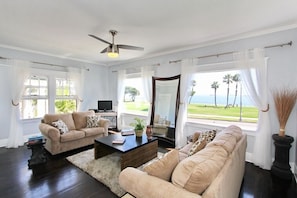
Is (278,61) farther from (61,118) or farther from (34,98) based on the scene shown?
(34,98)

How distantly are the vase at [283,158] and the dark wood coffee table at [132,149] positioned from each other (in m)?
2.16

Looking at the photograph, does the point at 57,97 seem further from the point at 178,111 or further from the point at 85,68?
the point at 178,111

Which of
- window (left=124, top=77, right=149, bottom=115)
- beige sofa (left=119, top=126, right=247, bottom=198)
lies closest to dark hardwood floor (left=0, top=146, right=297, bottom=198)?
beige sofa (left=119, top=126, right=247, bottom=198)

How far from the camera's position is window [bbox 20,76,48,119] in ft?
14.2

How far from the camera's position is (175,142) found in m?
4.09

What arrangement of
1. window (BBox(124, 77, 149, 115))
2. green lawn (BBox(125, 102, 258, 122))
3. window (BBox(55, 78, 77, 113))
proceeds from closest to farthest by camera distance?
green lawn (BBox(125, 102, 258, 122)) < window (BBox(55, 78, 77, 113)) < window (BBox(124, 77, 149, 115))

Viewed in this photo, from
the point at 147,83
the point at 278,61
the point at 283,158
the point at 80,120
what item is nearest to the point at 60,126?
the point at 80,120

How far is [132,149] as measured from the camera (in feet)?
8.90

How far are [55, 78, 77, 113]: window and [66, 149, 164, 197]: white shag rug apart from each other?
2.25m

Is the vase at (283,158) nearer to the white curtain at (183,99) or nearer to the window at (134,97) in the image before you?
the white curtain at (183,99)

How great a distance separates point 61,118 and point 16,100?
1.28m

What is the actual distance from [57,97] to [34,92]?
0.62 meters

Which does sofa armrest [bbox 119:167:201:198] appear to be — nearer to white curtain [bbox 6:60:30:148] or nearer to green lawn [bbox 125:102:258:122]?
green lawn [bbox 125:102:258:122]

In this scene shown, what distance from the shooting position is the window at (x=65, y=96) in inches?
195
